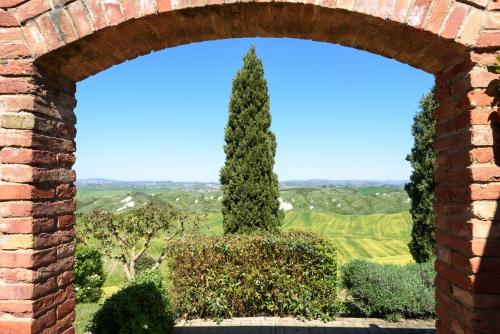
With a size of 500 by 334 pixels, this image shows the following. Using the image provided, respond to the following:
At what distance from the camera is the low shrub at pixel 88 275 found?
10.9 metres

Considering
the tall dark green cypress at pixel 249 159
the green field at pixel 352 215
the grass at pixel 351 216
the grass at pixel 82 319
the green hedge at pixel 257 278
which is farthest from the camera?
the green field at pixel 352 215

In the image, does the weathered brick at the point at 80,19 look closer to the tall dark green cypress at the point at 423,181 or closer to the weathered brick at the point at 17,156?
the weathered brick at the point at 17,156

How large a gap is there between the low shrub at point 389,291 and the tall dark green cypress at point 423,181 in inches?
133

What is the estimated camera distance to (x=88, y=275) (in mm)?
11281

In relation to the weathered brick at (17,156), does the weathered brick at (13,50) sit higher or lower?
higher

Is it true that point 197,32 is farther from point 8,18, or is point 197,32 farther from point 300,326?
point 300,326

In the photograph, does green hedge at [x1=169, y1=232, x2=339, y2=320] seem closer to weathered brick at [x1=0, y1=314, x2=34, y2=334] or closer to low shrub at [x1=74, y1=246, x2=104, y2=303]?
low shrub at [x1=74, y1=246, x2=104, y2=303]

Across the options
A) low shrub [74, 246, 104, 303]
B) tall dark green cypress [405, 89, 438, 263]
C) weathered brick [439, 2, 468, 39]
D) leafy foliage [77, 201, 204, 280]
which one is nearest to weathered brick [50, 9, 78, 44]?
weathered brick [439, 2, 468, 39]

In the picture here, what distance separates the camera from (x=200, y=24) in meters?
2.38

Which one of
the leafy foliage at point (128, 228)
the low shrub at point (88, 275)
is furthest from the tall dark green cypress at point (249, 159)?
the low shrub at point (88, 275)

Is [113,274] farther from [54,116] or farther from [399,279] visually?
[54,116]

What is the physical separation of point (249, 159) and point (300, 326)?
6.03 meters

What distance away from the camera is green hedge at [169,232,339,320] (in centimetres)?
812

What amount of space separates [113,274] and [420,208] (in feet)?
A: 45.5
